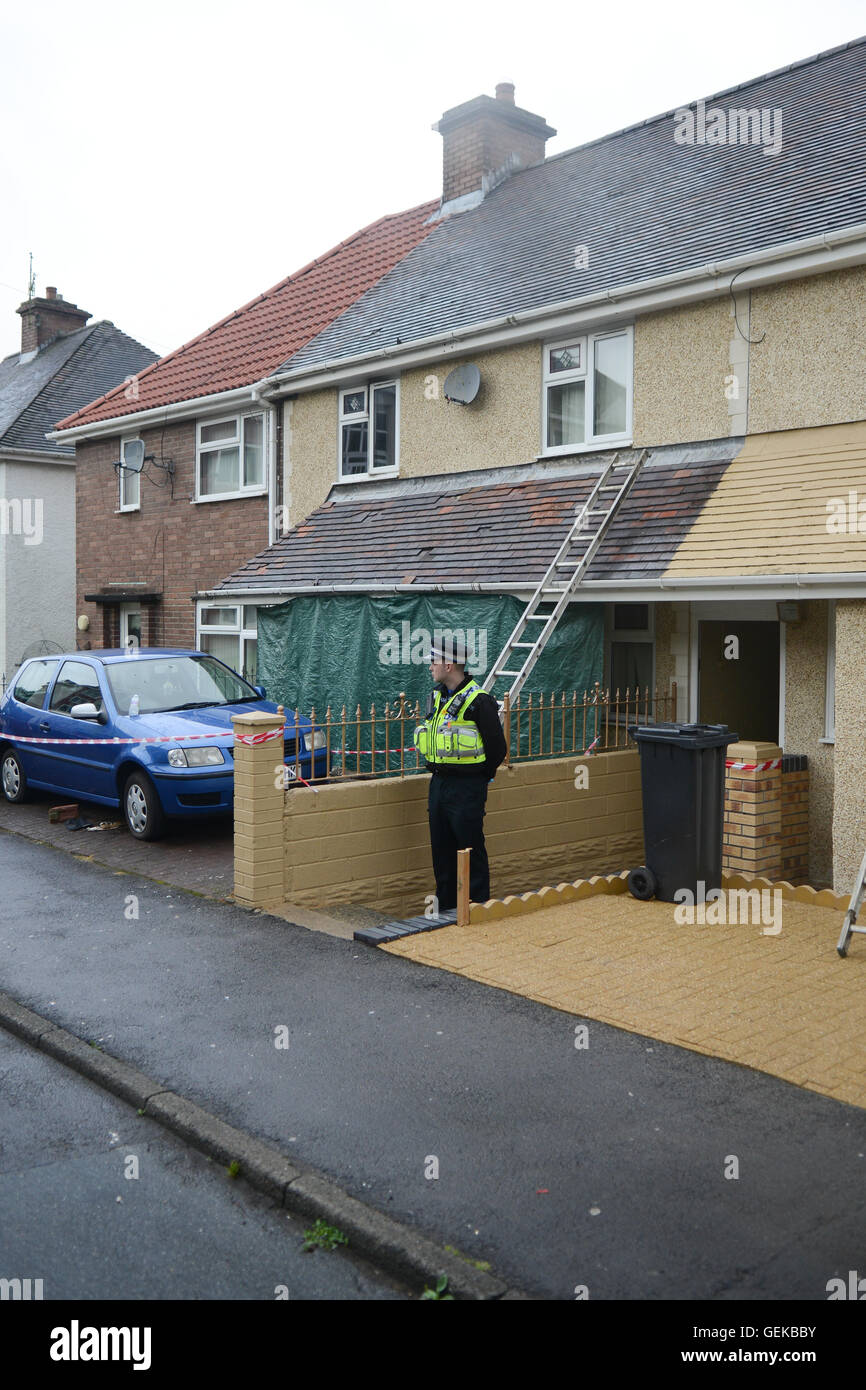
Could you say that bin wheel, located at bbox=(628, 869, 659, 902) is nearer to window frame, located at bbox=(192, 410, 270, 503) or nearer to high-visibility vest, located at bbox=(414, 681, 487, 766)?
high-visibility vest, located at bbox=(414, 681, 487, 766)

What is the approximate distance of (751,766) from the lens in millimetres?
8500

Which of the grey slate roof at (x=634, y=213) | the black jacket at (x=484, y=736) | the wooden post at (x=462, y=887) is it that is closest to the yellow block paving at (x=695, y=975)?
the wooden post at (x=462, y=887)

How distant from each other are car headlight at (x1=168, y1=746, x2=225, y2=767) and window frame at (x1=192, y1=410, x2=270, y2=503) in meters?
6.57

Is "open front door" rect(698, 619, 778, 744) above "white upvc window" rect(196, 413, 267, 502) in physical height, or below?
below

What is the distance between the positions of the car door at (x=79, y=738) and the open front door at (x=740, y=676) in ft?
17.8

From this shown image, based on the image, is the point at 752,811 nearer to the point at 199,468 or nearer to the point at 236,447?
the point at 236,447

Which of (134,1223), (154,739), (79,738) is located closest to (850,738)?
(154,739)

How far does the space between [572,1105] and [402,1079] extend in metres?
0.75

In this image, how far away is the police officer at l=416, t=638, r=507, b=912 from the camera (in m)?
7.64

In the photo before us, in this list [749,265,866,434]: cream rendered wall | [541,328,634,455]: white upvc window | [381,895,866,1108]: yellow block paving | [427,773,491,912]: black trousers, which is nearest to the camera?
[381,895,866,1108]: yellow block paving

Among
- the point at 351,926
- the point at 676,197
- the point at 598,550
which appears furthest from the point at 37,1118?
the point at 676,197

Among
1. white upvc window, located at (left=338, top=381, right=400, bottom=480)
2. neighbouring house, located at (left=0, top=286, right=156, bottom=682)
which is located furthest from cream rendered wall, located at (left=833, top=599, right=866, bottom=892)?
neighbouring house, located at (left=0, top=286, right=156, bottom=682)

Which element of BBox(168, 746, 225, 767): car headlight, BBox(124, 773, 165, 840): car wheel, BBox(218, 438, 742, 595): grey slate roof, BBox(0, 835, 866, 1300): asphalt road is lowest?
BBox(0, 835, 866, 1300): asphalt road
